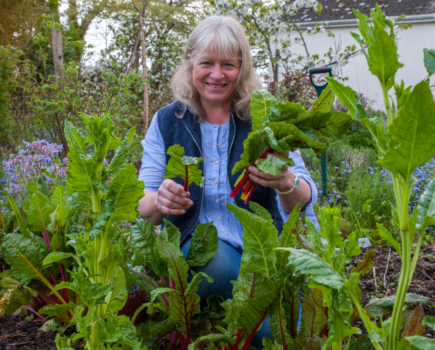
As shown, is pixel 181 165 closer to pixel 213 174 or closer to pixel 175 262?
pixel 175 262

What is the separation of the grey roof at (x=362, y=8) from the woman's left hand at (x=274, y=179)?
14.2 meters

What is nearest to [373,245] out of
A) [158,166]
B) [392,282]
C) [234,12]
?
[392,282]

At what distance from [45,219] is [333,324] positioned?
1298 millimetres

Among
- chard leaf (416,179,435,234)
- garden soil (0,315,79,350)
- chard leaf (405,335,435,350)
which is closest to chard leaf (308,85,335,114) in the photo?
chard leaf (416,179,435,234)

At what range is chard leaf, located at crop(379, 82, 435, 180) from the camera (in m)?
0.54

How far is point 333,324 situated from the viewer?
71 cm

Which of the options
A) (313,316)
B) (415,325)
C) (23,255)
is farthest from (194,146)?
(415,325)

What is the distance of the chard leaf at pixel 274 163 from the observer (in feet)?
3.24

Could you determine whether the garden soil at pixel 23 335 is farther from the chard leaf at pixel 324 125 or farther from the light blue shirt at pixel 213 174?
the chard leaf at pixel 324 125

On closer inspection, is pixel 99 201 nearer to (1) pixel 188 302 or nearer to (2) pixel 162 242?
(2) pixel 162 242

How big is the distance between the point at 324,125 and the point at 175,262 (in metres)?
0.57

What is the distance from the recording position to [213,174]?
214 centimetres

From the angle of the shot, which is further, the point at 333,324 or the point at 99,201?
the point at 99,201

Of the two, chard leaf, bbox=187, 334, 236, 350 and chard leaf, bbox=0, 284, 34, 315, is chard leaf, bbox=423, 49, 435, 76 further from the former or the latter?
chard leaf, bbox=0, 284, 34, 315
